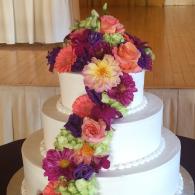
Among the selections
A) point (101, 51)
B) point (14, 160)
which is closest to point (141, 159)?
point (101, 51)

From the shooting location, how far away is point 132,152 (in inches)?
53.7

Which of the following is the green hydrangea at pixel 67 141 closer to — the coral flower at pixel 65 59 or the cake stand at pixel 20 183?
the coral flower at pixel 65 59

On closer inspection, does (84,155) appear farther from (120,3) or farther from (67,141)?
(120,3)

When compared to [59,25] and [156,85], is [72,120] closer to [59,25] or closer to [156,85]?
[156,85]

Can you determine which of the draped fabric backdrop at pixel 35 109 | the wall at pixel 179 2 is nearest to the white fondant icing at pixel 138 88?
the draped fabric backdrop at pixel 35 109

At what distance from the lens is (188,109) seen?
10.2 feet

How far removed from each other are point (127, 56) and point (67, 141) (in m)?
0.30

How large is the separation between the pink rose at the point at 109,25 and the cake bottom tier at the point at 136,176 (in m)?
0.42

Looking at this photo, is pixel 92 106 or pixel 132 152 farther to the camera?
pixel 132 152

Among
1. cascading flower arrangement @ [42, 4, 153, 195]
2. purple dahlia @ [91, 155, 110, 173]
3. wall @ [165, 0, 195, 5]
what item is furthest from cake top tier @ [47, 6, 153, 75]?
wall @ [165, 0, 195, 5]

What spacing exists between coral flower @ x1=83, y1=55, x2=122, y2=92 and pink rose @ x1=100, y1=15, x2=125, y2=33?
0.36ft

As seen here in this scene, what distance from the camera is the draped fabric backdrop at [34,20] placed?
16.5 ft

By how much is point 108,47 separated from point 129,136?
0.28 meters

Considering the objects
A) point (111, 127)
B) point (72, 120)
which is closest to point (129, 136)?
point (111, 127)
